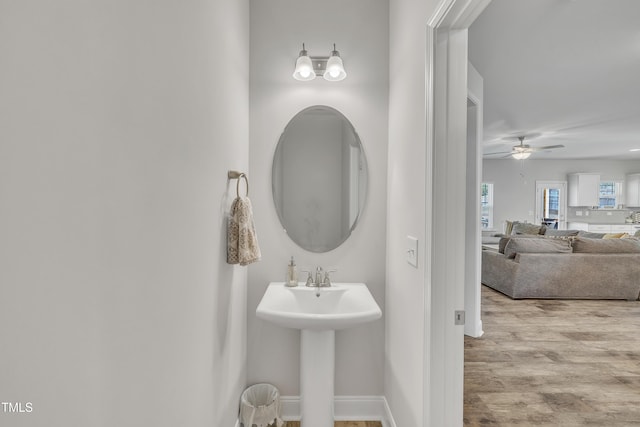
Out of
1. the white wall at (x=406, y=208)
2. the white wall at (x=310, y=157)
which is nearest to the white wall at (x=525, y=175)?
the white wall at (x=310, y=157)

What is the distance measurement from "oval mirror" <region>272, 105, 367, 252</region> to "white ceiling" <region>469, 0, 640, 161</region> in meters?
1.37

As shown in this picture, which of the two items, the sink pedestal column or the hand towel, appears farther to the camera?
the sink pedestal column

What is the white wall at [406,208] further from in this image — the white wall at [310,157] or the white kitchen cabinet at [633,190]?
the white kitchen cabinet at [633,190]

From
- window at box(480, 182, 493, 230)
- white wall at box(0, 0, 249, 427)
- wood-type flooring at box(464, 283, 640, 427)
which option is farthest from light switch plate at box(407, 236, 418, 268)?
window at box(480, 182, 493, 230)

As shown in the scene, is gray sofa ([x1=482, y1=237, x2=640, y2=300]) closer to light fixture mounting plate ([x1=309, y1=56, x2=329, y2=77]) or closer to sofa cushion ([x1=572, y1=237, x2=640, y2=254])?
sofa cushion ([x1=572, y1=237, x2=640, y2=254])

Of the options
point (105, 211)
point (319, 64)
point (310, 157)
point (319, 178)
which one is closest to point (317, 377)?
point (319, 178)

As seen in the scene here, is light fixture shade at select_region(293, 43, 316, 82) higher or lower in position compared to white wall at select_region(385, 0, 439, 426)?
higher

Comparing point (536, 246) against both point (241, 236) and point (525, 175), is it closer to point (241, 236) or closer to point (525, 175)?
point (241, 236)

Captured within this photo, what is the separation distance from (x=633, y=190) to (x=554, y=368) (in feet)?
30.5

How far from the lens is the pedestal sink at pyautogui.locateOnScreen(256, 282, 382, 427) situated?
158 cm

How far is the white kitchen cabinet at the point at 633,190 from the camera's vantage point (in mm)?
9101

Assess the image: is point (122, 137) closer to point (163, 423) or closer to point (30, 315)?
point (30, 315)

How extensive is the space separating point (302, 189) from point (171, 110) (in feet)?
4.08

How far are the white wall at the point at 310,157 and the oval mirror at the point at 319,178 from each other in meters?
0.05
